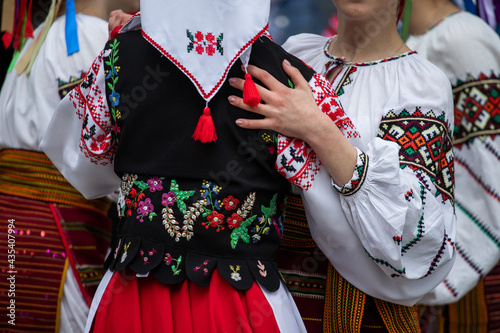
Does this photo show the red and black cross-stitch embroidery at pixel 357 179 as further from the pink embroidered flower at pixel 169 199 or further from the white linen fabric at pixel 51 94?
the white linen fabric at pixel 51 94

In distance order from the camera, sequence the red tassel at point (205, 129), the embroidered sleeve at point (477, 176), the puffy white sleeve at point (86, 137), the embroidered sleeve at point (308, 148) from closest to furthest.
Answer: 1. the red tassel at point (205, 129)
2. the embroidered sleeve at point (308, 148)
3. the puffy white sleeve at point (86, 137)
4. the embroidered sleeve at point (477, 176)

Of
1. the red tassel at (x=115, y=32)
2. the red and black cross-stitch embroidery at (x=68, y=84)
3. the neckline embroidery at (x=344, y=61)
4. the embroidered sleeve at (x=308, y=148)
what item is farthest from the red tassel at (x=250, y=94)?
the red and black cross-stitch embroidery at (x=68, y=84)

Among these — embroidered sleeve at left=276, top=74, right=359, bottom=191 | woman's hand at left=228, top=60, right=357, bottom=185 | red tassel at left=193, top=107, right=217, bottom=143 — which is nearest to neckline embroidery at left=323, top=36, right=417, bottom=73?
A: embroidered sleeve at left=276, top=74, right=359, bottom=191

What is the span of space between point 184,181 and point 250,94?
272mm

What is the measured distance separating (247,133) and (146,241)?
37 cm

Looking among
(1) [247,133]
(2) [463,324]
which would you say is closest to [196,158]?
(1) [247,133]

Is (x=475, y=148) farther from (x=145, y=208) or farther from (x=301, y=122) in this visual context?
(x=145, y=208)

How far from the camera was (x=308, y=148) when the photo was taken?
1.64 m

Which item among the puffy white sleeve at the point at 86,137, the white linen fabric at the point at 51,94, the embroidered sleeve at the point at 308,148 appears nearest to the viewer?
the embroidered sleeve at the point at 308,148

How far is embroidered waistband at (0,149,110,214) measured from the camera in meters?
2.33

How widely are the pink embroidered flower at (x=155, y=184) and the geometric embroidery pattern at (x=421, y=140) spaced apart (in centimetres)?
65

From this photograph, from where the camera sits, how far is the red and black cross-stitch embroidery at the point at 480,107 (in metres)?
2.48

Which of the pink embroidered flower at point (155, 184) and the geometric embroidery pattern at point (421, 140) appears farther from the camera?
the geometric embroidery pattern at point (421, 140)

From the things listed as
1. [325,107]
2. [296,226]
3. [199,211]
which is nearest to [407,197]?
[325,107]
